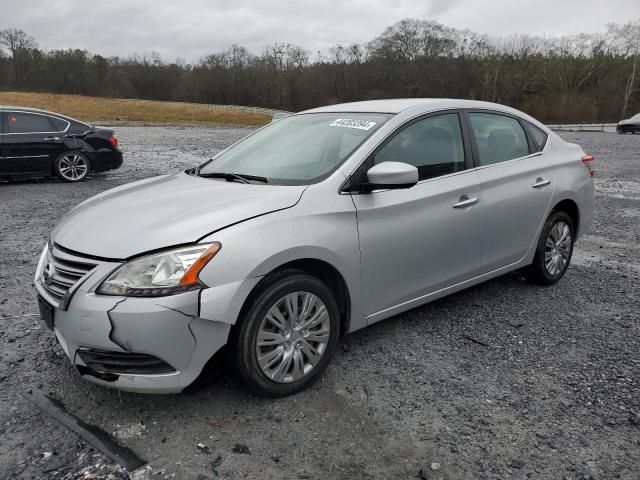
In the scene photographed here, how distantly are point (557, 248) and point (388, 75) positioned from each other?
7743 cm

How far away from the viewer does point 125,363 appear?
2.59 m

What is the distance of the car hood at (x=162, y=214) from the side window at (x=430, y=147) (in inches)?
30.1

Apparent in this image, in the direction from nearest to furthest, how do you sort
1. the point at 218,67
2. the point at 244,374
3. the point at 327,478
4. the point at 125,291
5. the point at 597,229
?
the point at 327,478 < the point at 125,291 < the point at 244,374 < the point at 597,229 < the point at 218,67

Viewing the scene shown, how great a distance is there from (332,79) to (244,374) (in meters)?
81.3

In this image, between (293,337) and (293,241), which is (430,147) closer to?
(293,241)

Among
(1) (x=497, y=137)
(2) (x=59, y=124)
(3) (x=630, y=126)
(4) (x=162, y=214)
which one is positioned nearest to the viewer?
(4) (x=162, y=214)

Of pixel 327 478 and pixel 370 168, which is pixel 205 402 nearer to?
pixel 327 478

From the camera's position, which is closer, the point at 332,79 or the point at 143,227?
the point at 143,227

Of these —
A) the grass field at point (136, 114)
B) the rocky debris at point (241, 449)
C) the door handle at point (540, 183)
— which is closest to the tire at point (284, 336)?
the rocky debris at point (241, 449)

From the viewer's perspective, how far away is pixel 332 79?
263 ft

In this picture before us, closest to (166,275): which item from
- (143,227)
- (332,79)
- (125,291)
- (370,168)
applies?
(125,291)

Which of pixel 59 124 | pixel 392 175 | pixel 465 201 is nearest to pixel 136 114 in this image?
pixel 59 124

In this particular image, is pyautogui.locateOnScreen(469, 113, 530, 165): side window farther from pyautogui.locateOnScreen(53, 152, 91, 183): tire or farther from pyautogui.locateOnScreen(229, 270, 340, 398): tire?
pyautogui.locateOnScreen(53, 152, 91, 183): tire

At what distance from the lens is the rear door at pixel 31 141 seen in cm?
1003
